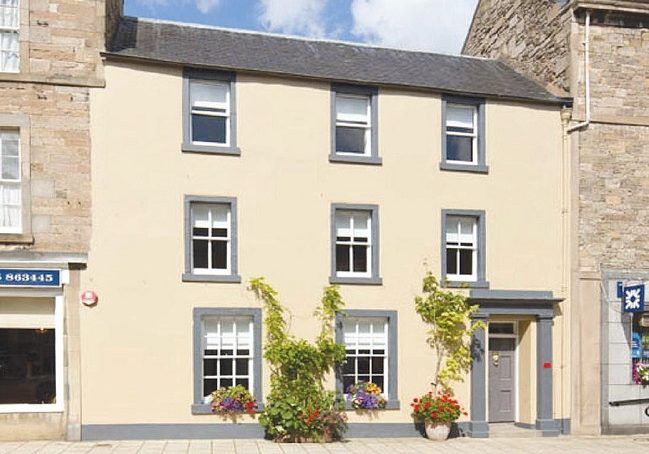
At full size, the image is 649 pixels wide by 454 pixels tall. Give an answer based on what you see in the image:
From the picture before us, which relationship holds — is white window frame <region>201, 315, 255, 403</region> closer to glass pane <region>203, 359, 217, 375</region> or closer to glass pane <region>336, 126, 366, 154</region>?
glass pane <region>203, 359, 217, 375</region>

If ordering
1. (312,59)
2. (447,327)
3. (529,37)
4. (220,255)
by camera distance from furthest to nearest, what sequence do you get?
(529,37)
(312,59)
(447,327)
(220,255)

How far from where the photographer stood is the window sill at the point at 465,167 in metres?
16.4

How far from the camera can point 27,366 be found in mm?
14352

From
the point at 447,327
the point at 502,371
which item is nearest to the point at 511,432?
the point at 502,371

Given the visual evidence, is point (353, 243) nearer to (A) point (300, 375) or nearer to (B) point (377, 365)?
(B) point (377, 365)

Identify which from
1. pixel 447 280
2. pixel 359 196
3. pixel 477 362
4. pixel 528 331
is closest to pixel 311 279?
Result: pixel 359 196

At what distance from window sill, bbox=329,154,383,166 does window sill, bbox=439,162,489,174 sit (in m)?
1.51

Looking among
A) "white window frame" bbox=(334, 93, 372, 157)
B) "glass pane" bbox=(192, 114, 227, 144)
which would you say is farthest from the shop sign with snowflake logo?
"glass pane" bbox=(192, 114, 227, 144)

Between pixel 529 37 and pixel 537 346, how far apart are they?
8.04 meters

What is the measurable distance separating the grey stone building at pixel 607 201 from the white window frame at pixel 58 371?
438 inches

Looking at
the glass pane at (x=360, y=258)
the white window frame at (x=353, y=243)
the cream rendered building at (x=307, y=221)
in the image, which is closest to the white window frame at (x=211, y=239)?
the cream rendered building at (x=307, y=221)

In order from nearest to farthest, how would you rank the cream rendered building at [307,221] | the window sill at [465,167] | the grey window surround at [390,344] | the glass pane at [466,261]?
the cream rendered building at [307,221] < the grey window surround at [390,344] < the window sill at [465,167] < the glass pane at [466,261]

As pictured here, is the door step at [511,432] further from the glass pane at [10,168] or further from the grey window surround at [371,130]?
the glass pane at [10,168]

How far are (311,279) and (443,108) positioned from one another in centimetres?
496
